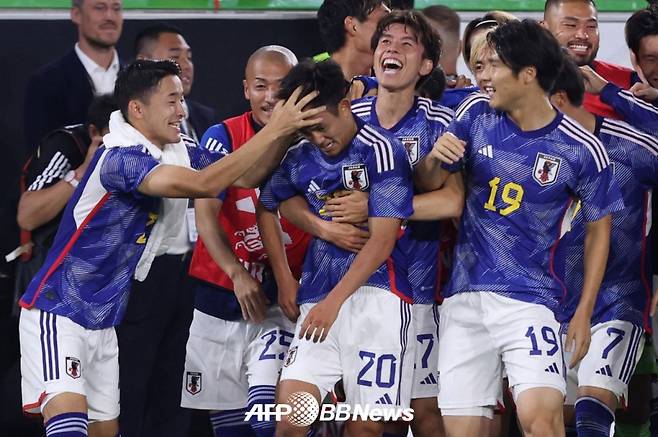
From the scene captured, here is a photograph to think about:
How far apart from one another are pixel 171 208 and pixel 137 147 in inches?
16.0

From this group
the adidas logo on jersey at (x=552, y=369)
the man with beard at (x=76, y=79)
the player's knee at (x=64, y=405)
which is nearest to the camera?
the adidas logo on jersey at (x=552, y=369)

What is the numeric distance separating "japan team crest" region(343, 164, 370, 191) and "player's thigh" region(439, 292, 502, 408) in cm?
60

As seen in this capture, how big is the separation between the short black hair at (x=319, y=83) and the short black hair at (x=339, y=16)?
132 centimetres

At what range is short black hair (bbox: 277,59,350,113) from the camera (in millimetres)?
5426

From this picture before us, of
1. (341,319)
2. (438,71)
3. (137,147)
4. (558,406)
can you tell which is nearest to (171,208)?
(137,147)

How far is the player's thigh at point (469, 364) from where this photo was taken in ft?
18.0

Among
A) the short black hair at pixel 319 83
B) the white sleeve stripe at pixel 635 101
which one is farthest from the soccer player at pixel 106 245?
the white sleeve stripe at pixel 635 101

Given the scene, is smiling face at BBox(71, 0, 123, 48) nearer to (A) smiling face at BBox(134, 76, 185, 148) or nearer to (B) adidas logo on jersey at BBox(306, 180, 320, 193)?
(A) smiling face at BBox(134, 76, 185, 148)

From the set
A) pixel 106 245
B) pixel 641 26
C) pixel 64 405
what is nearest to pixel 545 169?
pixel 641 26

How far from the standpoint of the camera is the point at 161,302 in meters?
7.31

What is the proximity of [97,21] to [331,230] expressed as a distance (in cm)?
221

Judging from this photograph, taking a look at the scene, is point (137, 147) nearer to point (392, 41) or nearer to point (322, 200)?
point (322, 200)

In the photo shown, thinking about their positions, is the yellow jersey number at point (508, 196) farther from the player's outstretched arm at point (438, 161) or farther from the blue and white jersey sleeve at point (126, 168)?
the blue and white jersey sleeve at point (126, 168)

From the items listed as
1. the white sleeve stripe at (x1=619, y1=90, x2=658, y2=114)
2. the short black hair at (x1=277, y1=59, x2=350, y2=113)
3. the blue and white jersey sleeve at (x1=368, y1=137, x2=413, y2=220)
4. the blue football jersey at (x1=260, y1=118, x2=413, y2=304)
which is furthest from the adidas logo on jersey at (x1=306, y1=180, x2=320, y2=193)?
the white sleeve stripe at (x1=619, y1=90, x2=658, y2=114)
